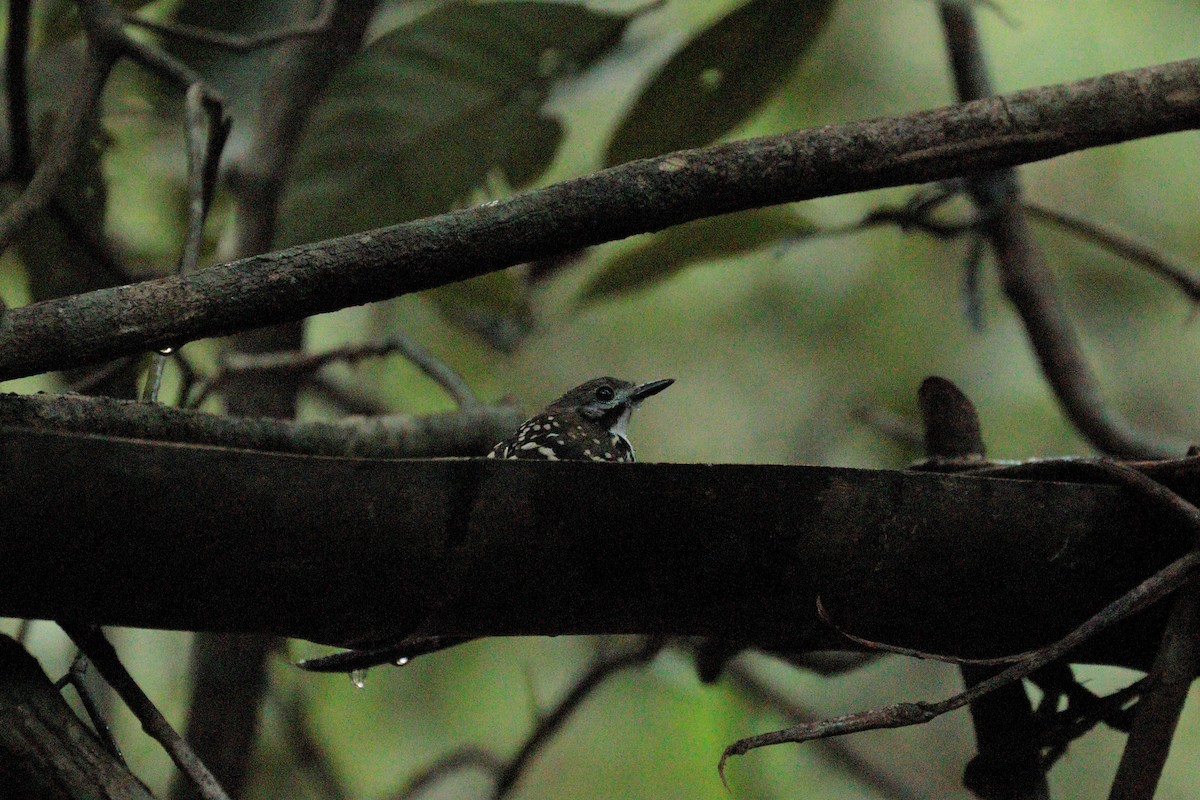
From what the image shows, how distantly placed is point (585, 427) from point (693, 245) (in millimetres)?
611

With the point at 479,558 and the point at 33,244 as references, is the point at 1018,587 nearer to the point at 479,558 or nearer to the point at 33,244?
the point at 479,558

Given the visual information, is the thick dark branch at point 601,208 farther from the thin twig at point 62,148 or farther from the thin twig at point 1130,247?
the thin twig at point 1130,247

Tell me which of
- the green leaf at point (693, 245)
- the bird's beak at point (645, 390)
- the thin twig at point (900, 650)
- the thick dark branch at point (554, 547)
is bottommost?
the thin twig at point (900, 650)

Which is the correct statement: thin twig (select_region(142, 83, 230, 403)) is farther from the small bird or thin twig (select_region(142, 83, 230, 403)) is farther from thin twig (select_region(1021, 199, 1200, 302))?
thin twig (select_region(1021, 199, 1200, 302))

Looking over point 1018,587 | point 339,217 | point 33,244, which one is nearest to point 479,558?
point 1018,587

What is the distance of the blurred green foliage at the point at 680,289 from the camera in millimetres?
3207

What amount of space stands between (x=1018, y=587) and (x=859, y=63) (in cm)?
424

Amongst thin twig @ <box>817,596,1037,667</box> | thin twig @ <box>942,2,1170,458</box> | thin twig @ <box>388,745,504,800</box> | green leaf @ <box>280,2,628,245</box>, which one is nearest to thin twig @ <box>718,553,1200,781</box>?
thin twig @ <box>817,596,1037,667</box>

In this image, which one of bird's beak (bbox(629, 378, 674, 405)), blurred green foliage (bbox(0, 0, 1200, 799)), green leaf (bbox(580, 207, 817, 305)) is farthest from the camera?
bird's beak (bbox(629, 378, 674, 405))

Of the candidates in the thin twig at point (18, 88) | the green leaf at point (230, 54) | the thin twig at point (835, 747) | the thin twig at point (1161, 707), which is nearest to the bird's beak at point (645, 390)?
the thin twig at point (835, 747)

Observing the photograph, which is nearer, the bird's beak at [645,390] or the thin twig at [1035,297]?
the thin twig at [1035,297]

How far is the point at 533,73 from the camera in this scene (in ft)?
11.0

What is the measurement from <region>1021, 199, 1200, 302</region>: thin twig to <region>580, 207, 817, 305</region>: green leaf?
60 cm

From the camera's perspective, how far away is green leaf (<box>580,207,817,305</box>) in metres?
3.36
